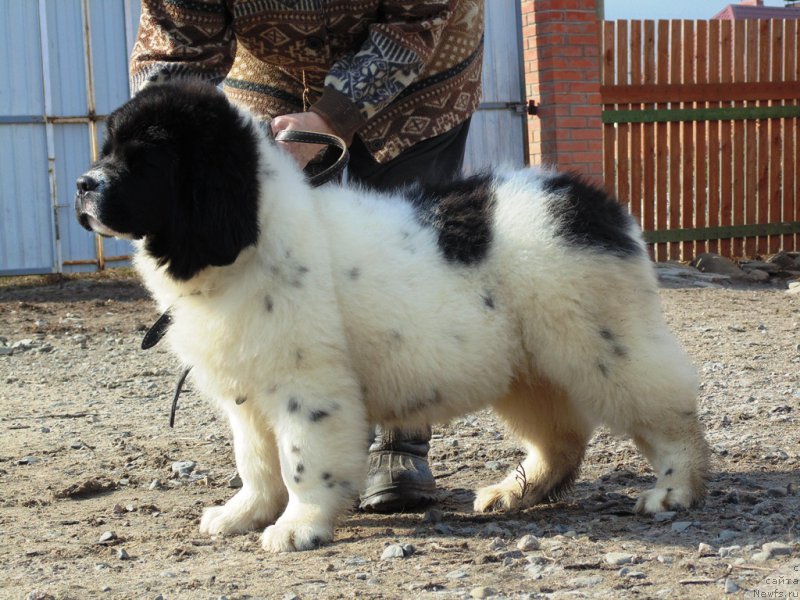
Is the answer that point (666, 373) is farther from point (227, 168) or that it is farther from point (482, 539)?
point (227, 168)

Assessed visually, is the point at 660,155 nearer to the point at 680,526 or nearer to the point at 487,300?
the point at 487,300

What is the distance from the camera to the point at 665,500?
10.5 feet

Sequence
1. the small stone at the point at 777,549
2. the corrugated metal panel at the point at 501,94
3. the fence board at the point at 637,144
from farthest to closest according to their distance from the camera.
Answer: the fence board at the point at 637,144
the corrugated metal panel at the point at 501,94
the small stone at the point at 777,549

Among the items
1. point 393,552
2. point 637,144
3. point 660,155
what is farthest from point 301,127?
point 660,155

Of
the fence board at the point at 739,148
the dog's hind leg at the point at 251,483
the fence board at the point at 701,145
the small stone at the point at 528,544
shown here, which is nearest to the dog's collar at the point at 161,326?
the dog's hind leg at the point at 251,483

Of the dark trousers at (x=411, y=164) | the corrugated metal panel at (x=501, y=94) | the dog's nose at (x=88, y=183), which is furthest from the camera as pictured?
the corrugated metal panel at (x=501, y=94)

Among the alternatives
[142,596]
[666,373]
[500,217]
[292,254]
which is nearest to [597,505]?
[666,373]

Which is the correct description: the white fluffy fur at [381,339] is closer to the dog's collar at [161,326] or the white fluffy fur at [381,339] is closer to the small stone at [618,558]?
the dog's collar at [161,326]

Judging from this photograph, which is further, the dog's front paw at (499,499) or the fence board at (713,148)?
the fence board at (713,148)

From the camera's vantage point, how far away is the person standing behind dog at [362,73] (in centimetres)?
342

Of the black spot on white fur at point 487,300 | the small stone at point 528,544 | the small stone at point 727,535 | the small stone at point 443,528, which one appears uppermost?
the black spot on white fur at point 487,300

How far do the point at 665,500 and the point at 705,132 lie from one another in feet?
30.3

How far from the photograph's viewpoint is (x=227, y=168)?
288cm

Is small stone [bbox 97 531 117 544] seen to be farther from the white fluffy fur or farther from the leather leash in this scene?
the leather leash
